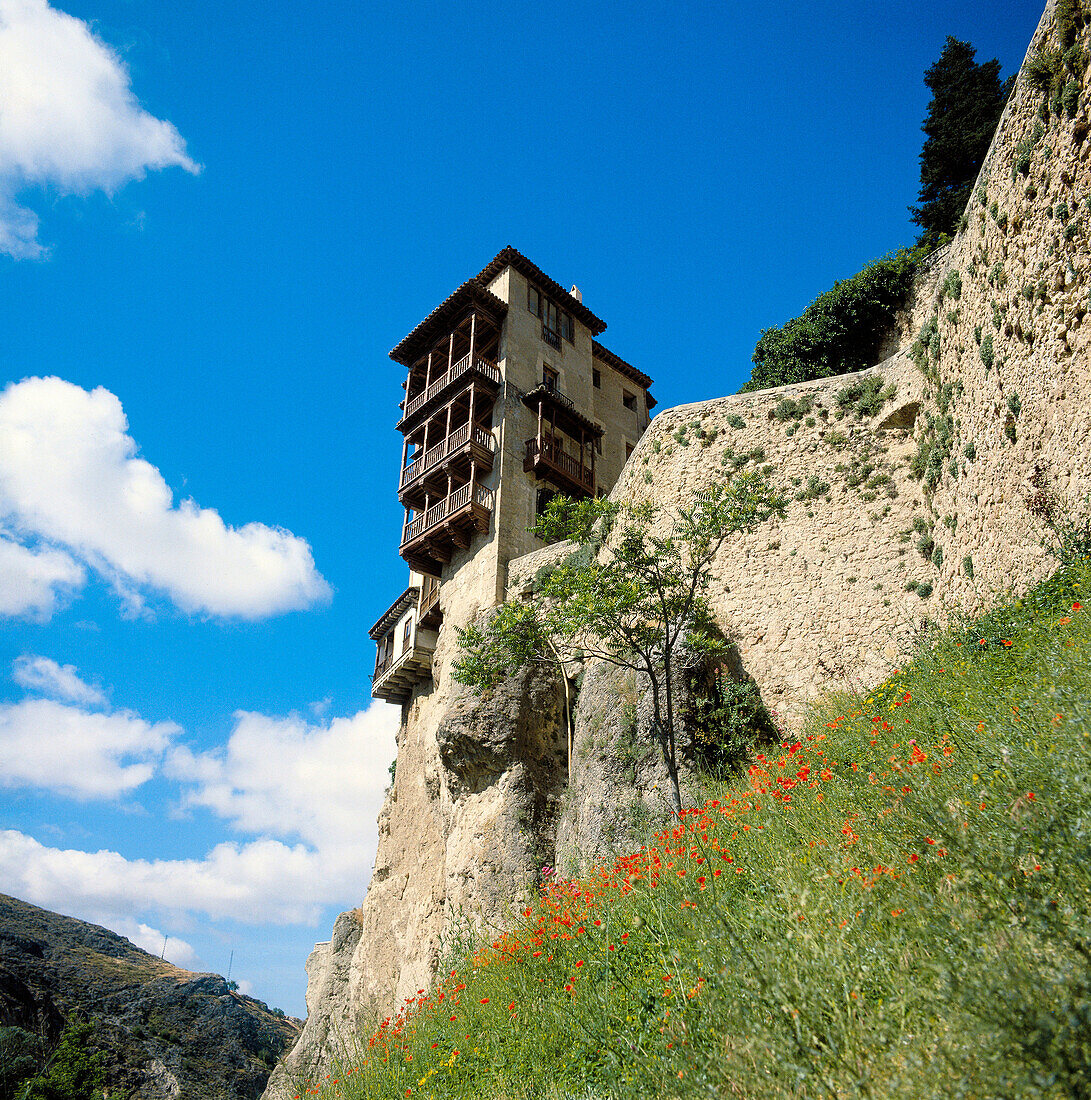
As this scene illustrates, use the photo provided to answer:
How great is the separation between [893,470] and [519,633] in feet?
26.2

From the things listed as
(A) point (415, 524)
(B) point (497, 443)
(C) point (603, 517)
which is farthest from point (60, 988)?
(C) point (603, 517)

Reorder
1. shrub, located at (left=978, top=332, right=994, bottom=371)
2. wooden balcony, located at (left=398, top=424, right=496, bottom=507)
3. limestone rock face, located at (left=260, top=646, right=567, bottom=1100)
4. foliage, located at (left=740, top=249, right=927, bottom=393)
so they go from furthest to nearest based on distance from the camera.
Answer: wooden balcony, located at (left=398, top=424, right=496, bottom=507) < foliage, located at (left=740, top=249, right=927, bottom=393) < limestone rock face, located at (left=260, top=646, right=567, bottom=1100) < shrub, located at (left=978, top=332, right=994, bottom=371)

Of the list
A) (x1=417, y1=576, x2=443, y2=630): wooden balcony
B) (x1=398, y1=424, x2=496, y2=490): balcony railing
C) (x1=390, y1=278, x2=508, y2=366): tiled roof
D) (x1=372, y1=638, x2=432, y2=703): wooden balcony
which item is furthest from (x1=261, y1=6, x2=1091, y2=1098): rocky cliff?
(x1=390, y1=278, x2=508, y2=366): tiled roof

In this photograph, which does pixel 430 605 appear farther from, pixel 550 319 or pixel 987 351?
pixel 987 351

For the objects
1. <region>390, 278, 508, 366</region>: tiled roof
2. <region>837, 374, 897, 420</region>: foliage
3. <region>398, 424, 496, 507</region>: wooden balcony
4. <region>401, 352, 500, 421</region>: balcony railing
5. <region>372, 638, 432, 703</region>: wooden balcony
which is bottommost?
<region>372, 638, 432, 703</region>: wooden balcony

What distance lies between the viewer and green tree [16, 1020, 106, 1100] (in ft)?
100

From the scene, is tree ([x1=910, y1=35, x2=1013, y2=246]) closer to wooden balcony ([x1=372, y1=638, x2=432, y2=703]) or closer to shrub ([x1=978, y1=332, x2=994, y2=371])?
shrub ([x1=978, y1=332, x2=994, y2=371])

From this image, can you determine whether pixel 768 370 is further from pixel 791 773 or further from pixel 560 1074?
pixel 560 1074

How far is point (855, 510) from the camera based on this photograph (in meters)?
14.0

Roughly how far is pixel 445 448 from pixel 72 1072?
3448 centimetres

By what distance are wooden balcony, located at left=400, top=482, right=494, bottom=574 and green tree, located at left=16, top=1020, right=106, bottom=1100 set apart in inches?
1092

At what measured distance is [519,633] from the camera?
12.7 metres

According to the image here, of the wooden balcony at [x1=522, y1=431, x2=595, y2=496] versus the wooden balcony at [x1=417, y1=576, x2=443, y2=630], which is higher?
the wooden balcony at [x1=522, y1=431, x2=595, y2=496]

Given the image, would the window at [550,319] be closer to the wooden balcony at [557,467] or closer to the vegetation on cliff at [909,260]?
the wooden balcony at [557,467]
